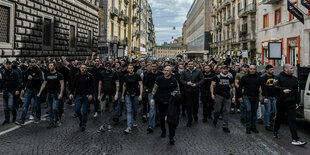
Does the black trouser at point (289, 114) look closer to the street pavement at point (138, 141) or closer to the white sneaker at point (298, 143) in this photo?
the white sneaker at point (298, 143)

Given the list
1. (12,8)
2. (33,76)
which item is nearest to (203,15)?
(12,8)

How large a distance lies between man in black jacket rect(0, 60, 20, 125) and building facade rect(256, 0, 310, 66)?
1646cm

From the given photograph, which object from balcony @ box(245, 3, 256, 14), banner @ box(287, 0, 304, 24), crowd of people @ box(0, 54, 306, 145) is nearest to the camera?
crowd of people @ box(0, 54, 306, 145)

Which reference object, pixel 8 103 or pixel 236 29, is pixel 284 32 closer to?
pixel 236 29

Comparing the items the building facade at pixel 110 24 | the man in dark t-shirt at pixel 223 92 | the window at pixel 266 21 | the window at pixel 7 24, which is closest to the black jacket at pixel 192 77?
the man in dark t-shirt at pixel 223 92

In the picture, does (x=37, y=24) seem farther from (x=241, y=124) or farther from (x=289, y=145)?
(x=289, y=145)

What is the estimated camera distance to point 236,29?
42.8 metres

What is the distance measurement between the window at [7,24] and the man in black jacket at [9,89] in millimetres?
5022

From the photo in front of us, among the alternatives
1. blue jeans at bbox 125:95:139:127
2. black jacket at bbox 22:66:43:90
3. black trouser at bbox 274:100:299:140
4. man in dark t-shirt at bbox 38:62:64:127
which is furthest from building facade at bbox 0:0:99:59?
black trouser at bbox 274:100:299:140

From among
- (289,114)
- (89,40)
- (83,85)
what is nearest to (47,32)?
(89,40)

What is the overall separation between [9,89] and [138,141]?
4092mm

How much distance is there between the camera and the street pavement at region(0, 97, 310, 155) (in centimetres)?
535

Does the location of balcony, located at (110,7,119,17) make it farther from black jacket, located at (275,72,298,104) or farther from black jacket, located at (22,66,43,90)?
black jacket, located at (275,72,298,104)

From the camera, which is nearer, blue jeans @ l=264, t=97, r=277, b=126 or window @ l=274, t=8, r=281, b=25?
blue jeans @ l=264, t=97, r=277, b=126
